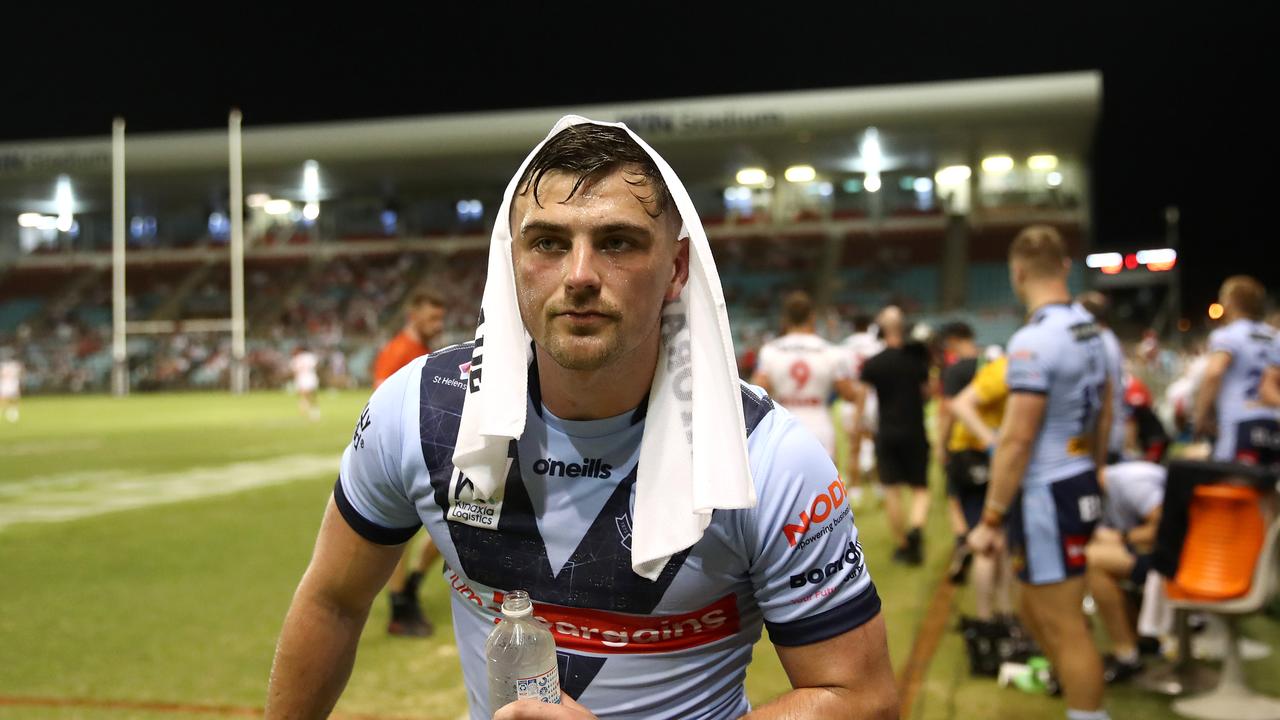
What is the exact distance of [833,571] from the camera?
1.95 metres

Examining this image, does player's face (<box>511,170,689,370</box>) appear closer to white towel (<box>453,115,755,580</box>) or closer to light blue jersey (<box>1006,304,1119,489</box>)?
white towel (<box>453,115,755,580</box>)

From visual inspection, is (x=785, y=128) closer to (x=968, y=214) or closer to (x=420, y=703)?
(x=968, y=214)

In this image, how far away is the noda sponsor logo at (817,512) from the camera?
193cm

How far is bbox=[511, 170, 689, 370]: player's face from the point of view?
1889mm

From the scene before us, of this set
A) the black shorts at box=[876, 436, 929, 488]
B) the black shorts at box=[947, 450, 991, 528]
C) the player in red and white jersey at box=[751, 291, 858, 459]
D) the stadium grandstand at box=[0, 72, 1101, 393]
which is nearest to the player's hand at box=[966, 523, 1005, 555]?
the black shorts at box=[947, 450, 991, 528]

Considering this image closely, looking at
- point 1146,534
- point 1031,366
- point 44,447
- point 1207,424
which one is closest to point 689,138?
point 44,447

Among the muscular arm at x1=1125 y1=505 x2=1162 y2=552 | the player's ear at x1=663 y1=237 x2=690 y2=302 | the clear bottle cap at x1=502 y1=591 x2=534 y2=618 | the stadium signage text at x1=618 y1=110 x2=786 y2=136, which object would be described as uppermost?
the stadium signage text at x1=618 y1=110 x2=786 y2=136

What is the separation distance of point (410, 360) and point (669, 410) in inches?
188

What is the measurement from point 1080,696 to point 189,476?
1262cm

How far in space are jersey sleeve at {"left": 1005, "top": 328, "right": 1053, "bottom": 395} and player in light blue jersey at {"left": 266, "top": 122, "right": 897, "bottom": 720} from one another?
2.43 m

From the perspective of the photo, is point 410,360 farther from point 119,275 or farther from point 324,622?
point 119,275

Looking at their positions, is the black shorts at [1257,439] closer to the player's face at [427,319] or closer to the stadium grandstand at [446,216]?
the player's face at [427,319]

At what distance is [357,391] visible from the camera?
3891 centimetres

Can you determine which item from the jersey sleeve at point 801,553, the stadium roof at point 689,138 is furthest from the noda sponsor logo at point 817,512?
the stadium roof at point 689,138
